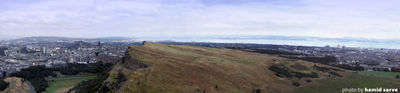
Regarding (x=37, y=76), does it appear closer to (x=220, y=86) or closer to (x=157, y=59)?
(x=157, y=59)

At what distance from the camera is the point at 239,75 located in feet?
105

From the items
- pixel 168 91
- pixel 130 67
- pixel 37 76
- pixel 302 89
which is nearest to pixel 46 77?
pixel 37 76

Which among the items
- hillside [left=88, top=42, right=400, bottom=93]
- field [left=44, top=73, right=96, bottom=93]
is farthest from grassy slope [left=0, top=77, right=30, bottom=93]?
hillside [left=88, top=42, right=400, bottom=93]

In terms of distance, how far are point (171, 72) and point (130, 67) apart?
6260 millimetres

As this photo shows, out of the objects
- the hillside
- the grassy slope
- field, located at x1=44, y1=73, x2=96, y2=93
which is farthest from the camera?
field, located at x1=44, y1=73, x2=96, y2=93

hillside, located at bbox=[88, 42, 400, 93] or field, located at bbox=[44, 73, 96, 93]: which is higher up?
hillside, located at bbox=[88, 42, 400, 93]

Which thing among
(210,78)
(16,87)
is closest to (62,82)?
(16,87)

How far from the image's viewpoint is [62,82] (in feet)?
176

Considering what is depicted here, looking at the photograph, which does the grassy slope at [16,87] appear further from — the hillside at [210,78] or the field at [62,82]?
the hillside at [210,78]

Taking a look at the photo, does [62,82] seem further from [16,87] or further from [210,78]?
[210,78]

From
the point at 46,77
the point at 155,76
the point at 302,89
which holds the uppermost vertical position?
the point at 155,76

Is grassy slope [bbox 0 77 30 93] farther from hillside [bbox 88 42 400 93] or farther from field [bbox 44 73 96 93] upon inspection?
hillside [bbox 88 42 400 93]

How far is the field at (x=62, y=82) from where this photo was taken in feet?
149

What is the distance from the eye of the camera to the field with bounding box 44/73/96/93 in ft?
149
